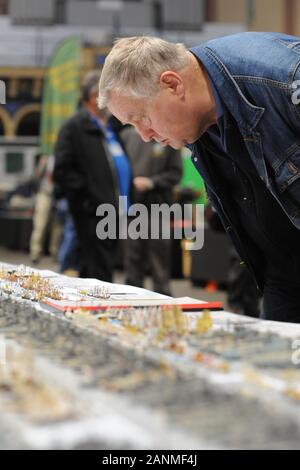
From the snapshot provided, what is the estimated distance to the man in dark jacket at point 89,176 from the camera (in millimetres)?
3947

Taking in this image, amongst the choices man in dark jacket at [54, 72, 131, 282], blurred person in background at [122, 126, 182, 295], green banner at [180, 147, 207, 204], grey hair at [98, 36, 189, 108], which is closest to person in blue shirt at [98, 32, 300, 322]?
grey hair at [98, 36, 189, 108]

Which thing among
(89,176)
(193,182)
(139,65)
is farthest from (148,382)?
(193,182)

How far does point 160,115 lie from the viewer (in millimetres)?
1855

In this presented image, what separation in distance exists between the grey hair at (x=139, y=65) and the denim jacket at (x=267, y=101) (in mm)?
102

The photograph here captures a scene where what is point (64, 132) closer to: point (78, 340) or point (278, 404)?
point (78, 340)

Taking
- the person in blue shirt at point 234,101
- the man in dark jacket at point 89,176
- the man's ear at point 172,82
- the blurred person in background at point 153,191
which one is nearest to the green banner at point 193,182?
the blurred person in background at point 153,191

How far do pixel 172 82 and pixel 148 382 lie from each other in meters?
0.97

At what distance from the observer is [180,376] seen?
101 centimetres

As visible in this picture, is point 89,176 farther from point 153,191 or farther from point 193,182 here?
point 193,182

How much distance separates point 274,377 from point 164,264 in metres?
4.04

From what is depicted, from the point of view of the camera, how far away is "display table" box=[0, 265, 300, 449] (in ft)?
2.75

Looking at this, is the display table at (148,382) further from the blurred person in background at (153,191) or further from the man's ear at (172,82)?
the blurred person in background at (153,191)

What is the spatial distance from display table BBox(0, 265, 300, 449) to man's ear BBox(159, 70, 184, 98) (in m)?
0.59

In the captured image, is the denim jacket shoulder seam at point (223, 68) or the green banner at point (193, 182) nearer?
the denim jacket shoulder seam at point (223, 68)
